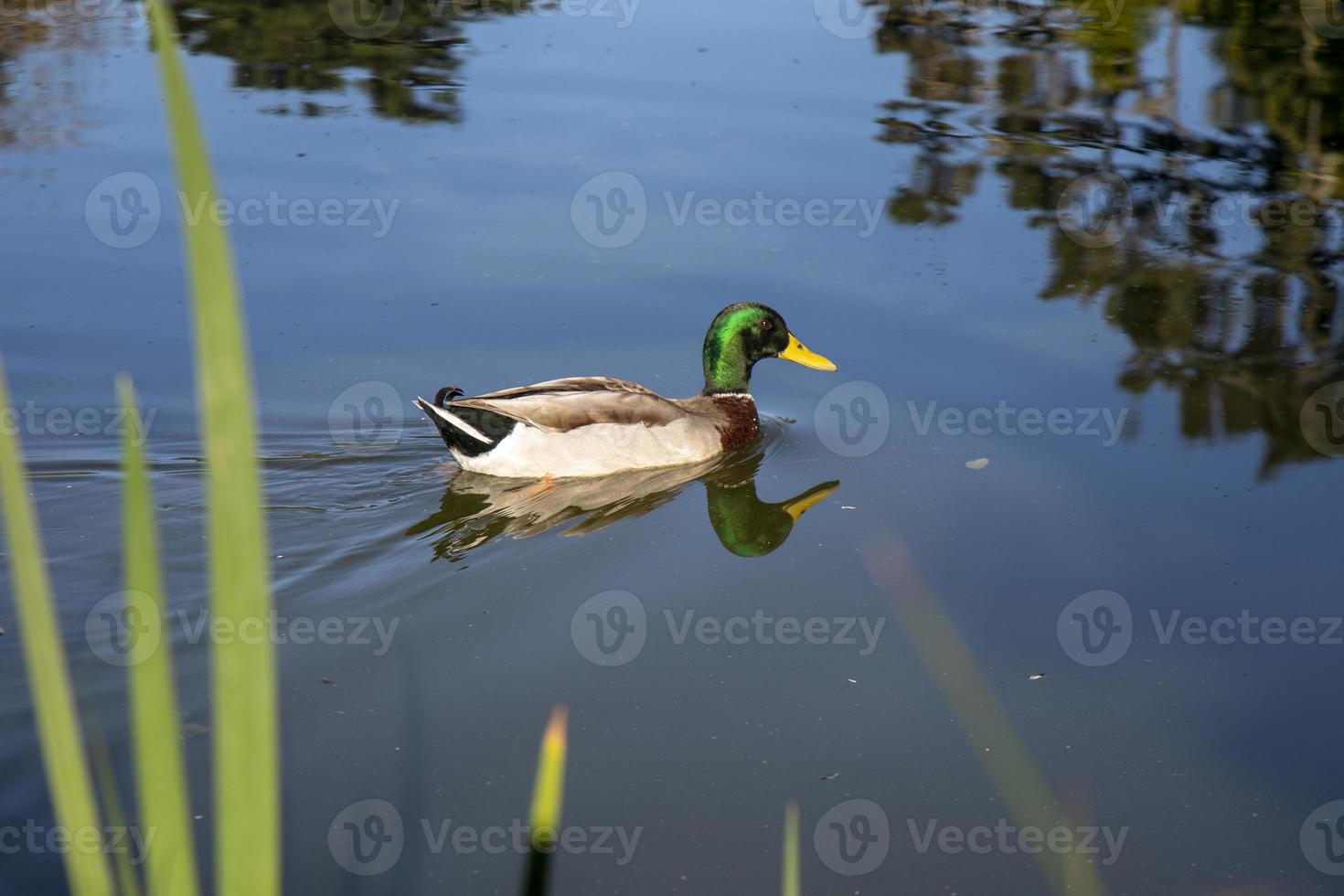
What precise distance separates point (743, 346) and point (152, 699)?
6463 millimetres

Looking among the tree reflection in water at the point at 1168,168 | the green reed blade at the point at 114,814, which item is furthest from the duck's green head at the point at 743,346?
the green reed blade at the point at 114,814

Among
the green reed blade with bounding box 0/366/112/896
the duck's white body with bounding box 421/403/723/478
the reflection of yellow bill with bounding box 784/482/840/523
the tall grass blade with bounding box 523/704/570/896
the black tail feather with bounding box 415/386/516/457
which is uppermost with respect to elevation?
the green reed blade with bounding box 0/366/112/896

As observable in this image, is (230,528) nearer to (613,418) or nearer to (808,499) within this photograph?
(808,499)

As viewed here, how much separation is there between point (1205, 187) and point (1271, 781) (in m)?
6.11

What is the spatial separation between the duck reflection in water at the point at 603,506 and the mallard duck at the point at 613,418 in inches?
3.3

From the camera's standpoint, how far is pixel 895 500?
619 centimetres

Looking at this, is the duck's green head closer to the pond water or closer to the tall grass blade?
the pond water

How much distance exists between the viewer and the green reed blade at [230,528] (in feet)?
2.41

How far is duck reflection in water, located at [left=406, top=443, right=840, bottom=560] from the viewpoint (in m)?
6.04

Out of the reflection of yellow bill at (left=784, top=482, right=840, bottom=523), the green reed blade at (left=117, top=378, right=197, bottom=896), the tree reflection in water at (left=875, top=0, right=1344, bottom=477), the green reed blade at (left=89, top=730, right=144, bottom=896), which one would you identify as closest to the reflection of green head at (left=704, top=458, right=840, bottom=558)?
the reflection of yellow bill at (left=784, top=482, right=840, bottom=523)

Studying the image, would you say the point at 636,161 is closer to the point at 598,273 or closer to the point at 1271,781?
the point at 598,273

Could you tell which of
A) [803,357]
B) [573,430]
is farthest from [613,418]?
[803,357]

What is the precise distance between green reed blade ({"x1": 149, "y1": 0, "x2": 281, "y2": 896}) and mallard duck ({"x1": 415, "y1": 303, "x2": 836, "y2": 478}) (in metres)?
5.61

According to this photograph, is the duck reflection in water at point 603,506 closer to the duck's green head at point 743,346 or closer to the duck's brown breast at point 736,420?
the duck's brown breast at point 736,420
